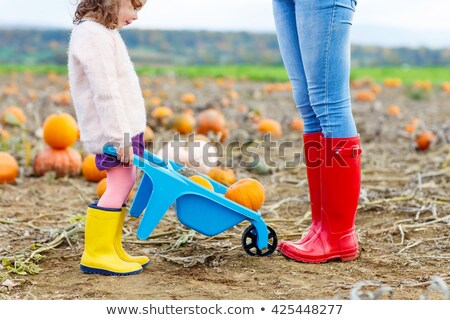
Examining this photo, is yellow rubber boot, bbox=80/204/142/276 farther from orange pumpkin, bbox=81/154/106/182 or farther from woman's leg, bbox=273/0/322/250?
orange pumpkin, bbox=81/154/106/182

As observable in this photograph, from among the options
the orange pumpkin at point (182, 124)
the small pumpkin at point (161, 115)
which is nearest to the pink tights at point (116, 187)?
the orange pumpkin at point (182, 124)

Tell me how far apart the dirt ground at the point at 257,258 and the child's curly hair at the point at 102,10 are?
1.06m

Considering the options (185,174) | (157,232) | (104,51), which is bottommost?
(157,232)

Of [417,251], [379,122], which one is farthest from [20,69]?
[417,251]

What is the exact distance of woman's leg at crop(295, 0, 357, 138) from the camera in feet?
8.89

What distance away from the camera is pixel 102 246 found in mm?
2777

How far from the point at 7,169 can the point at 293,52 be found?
2.41 metres

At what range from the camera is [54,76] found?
12.2 meters

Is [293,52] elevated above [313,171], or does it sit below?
above

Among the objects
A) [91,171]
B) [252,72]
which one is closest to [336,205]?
[91,171]

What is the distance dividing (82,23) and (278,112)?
556cm

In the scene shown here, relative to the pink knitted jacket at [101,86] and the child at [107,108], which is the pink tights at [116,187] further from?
the pink knitted jacket at [101,86]

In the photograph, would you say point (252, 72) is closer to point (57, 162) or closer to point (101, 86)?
point (57, 162)

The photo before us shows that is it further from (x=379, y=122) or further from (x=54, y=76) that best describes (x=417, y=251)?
(x=54, y=76)
